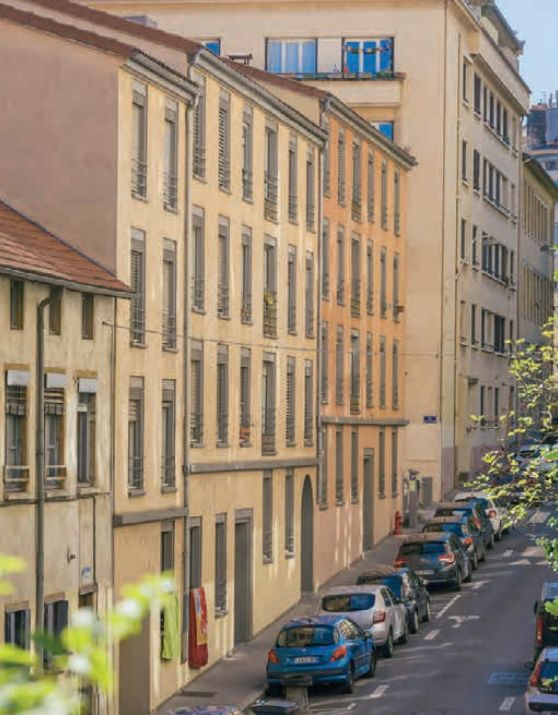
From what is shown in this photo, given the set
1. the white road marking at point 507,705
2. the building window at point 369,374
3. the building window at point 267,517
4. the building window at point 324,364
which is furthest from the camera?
the building window at point 369,374

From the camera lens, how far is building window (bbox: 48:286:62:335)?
30.0m

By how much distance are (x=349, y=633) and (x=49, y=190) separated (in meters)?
9.98

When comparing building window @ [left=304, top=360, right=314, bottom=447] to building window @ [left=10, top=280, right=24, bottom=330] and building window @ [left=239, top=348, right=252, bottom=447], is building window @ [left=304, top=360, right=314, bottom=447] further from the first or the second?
building window @ [left=10, top=280, right=24, bottom=330]

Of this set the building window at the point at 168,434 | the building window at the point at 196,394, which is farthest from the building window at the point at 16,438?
the building window at the point at 196,394

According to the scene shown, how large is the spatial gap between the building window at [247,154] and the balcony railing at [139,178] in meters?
7.52

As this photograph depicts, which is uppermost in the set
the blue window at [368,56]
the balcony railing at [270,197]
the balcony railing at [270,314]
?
the blue window at [368,56]

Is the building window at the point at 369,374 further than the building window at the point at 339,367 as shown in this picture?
Yes

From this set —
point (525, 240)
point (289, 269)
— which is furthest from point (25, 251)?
point (525, 240)

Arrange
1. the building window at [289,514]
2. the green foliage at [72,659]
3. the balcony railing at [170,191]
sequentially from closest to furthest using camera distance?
the green foliage at [72,659] → the balcony railing at [170,191] → the building window at [289,514]

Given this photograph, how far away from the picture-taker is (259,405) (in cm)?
4359

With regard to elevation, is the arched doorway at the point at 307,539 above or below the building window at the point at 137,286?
below

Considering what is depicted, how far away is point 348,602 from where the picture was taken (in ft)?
128

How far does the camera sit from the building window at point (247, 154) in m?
41.9

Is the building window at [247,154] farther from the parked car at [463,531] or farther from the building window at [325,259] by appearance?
the parked car at [463,531]
